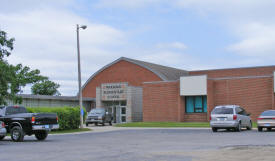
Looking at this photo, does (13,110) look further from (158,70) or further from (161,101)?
(158,70)

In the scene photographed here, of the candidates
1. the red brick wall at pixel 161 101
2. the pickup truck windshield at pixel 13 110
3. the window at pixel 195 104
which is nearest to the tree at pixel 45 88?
the red brick wall at pixel 161 101

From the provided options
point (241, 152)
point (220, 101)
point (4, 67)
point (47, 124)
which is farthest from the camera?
point (220, 101)

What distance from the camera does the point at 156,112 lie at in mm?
44188

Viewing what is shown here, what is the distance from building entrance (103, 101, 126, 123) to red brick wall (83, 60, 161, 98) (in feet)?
16.6

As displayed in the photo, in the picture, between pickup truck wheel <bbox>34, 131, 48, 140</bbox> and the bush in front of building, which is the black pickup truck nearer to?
pickup truck wheel <bbox>34, 131, 48, 140</bbox>

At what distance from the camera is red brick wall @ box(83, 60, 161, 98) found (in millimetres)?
52803

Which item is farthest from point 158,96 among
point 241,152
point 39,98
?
point 241,152

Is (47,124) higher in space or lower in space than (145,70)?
lower

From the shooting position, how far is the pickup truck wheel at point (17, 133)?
65.6ft

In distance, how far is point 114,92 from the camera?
157ft

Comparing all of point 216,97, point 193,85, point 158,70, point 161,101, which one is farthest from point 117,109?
point 216,97

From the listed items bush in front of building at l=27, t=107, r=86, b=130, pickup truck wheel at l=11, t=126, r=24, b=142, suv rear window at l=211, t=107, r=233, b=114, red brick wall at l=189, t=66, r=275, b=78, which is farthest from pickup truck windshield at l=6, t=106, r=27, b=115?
red brick wall at l=189, t=66, r=275, b=78

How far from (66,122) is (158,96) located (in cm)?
1602

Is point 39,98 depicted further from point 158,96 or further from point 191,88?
point 191,88
